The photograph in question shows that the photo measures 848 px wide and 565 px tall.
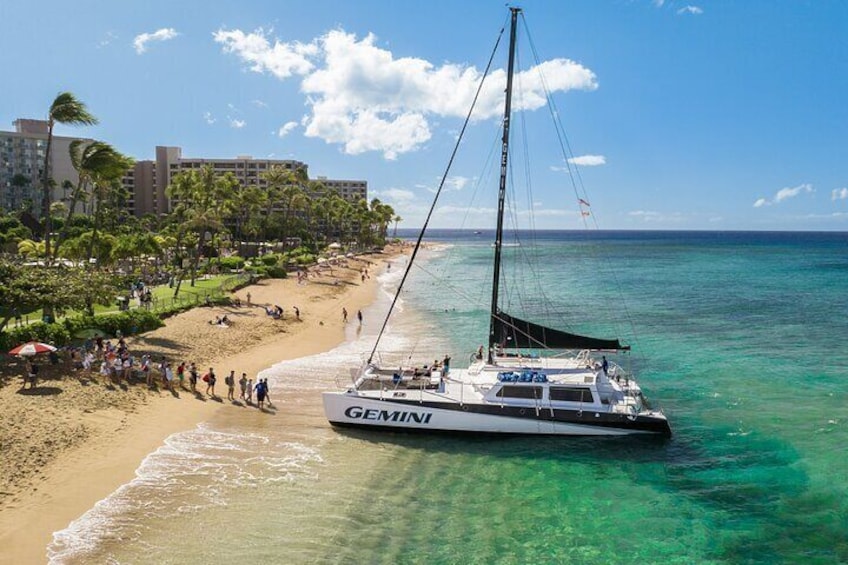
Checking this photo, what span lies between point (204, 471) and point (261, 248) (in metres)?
88.2

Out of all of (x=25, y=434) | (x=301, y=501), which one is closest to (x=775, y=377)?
(x=301, y=501)

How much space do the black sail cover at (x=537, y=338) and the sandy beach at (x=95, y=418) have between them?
9.96 metres

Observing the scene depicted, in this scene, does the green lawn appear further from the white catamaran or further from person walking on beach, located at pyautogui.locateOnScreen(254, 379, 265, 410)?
the white catamaran

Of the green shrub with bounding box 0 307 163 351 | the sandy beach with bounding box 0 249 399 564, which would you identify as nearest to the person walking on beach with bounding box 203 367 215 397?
the sandy beach with bounding box 0 249 399 564

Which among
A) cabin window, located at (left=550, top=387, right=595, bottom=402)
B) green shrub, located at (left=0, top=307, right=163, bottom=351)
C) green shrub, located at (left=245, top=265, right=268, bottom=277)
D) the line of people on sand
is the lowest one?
the line of people on sand

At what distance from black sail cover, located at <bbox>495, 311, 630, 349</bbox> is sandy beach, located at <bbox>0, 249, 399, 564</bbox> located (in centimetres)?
996

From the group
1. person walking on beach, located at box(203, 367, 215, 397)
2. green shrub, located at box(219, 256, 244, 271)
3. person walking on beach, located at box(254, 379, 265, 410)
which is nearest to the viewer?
person walking on beach, located at box(254, 379, 265, 410)

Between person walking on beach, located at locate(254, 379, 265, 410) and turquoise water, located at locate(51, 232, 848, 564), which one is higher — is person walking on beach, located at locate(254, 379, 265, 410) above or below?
above

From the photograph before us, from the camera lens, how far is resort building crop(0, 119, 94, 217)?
13000 cm

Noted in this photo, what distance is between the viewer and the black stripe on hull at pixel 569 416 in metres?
22.9

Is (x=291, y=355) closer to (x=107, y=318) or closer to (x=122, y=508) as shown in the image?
(x=107, y=318)

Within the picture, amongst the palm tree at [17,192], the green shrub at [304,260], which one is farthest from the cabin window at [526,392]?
the palm tree at [17,192]

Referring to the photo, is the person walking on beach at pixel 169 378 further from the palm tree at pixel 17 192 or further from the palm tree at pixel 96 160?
the palm tree at pixel 17 192

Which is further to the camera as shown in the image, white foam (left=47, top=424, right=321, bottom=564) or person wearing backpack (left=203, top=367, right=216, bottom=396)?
person wearing backpack (left=203, top=367, right=216, bottom=396)
